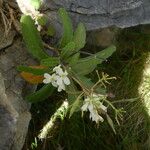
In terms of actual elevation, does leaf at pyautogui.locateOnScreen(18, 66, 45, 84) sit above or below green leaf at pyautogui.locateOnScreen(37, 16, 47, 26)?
below

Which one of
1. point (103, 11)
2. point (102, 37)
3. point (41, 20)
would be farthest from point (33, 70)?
point (102, 37)

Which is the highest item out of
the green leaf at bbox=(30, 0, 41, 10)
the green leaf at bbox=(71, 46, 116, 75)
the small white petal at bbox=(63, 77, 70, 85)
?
the green leaf at bbox=(30, 0, 41, 10)

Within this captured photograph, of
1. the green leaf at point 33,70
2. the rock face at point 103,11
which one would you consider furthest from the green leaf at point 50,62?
the rock face at point 103,11

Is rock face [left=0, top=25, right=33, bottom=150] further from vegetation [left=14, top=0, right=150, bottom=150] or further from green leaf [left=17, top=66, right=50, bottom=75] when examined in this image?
vegetation [left=14, top=0, right=150, bottom=150]

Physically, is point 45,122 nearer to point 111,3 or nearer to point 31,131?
point 31,131

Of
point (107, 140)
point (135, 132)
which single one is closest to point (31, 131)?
point (107, 140)

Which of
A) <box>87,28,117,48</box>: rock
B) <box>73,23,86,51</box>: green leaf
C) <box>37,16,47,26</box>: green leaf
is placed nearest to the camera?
<box>73,23,86,51</box>: green leaf

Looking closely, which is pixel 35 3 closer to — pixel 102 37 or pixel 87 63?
pixel 87 63

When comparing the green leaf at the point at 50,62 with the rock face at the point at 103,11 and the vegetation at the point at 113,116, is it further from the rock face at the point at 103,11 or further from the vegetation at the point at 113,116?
the vegetation at the point at 113,116

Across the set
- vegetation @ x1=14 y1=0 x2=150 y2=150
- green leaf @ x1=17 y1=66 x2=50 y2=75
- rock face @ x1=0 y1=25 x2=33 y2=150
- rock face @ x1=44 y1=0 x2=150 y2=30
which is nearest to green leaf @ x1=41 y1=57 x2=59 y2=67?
green leaf @ x1=17 y1=66 x2=50 y2=75
